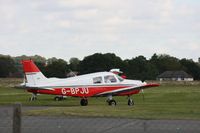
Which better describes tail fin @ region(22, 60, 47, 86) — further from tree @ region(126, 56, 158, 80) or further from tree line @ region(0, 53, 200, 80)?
tree @ region(126, 56, 158, 80)

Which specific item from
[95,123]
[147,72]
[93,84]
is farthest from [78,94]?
[147,72]

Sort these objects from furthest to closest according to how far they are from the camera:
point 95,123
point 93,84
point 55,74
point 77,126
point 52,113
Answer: point 55,74, point 93,84, point 52,113, point 95,123, point 77,126

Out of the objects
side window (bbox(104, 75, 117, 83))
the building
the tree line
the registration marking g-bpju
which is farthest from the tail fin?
the building

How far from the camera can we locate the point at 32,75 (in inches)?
1321

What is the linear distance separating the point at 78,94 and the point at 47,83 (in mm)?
2191

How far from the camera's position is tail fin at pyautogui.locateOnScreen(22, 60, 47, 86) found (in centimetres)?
3306

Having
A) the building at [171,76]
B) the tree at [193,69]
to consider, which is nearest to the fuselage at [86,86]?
the tree at [193,69]

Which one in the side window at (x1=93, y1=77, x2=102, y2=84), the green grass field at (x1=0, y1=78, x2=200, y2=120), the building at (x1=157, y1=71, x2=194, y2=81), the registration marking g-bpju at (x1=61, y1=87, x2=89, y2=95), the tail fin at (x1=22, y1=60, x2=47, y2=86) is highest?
the building at (x1=157, y1=71, x2=194, y2=81)

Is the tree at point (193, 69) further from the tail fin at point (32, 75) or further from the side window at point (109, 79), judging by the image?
the side window at point (109, 79)

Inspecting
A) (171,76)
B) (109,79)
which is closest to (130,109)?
(109,79)

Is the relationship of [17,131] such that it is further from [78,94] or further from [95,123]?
[78,94]

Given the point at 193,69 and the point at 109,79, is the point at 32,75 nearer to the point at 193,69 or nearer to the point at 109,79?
the point at 109,79

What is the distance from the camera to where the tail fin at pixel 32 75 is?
108 ft

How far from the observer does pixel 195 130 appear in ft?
46.0
